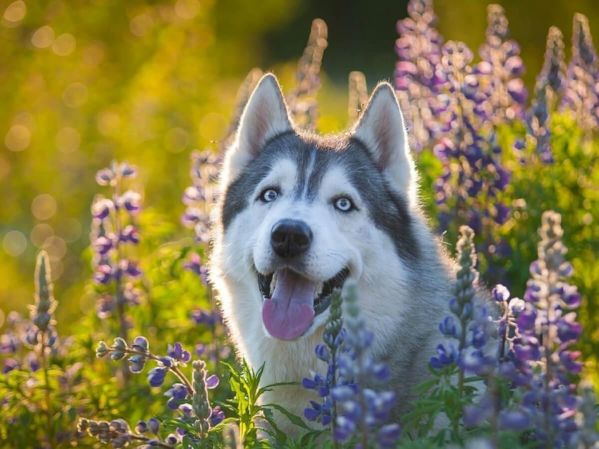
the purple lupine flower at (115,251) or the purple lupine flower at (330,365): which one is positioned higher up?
the purple lupine flower at (115,251)

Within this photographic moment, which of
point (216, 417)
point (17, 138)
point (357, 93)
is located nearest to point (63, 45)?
point (17, 138)

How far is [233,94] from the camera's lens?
13.6 m

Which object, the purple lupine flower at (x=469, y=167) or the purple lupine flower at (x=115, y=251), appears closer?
the purple lupine flower at (x=115, y=251)

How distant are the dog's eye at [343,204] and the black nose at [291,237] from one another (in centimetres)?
40

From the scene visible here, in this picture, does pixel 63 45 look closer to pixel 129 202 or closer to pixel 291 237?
pixel 129 202

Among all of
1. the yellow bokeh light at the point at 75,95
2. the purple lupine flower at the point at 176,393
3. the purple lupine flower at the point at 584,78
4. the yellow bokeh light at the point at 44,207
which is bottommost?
the purple lupine flower at the point at 176,393

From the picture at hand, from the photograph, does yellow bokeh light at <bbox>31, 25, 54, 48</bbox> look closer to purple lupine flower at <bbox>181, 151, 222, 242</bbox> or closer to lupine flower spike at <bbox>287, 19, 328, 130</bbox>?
lupine flower spike at <bbox>287, 19, 328, 130</bbox>

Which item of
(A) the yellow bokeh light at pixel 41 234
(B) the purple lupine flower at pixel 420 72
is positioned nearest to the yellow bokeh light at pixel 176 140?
(A) the yellow bokeh light at pixel 41 234

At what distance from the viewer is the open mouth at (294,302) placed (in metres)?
3.98

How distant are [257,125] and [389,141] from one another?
68cm

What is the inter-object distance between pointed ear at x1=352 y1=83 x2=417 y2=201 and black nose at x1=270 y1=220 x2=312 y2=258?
866 millimetres

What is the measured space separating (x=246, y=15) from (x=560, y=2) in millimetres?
4949

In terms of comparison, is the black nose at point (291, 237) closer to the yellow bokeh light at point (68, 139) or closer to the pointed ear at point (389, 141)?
the pointed ear at point (389, 141)

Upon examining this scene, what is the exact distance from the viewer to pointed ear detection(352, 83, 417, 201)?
455 centimetres
